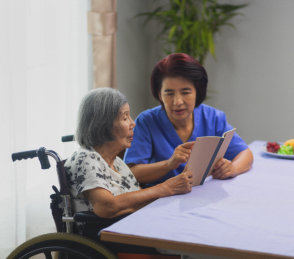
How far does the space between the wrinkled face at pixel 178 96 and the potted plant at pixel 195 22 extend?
5.87 ft

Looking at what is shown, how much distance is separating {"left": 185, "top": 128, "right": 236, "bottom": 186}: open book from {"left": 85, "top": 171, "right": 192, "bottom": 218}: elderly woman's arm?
5 cm

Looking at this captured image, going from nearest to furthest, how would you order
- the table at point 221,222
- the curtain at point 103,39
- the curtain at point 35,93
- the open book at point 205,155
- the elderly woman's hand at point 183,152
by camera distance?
the table at point 221,222
the open book at point 205,155
the elderly woman's hand at point 183,152
the curtain at point 35,93
the curtain at point 103,39

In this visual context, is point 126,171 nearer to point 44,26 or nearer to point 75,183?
point 75,183

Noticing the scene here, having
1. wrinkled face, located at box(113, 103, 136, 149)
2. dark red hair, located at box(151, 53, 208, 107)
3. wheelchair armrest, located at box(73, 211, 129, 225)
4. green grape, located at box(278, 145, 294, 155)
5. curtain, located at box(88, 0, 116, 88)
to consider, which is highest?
curtain, located at box(88, 0, 116, 88)

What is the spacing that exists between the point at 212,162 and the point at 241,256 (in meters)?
0.69

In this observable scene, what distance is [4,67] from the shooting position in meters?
2.26

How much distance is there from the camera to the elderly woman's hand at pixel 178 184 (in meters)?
1.56

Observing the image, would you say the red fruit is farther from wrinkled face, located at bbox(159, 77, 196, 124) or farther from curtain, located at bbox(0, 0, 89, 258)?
curtain, located at bbox(0, 0, 89, 258)

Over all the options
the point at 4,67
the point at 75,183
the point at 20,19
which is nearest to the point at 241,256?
the point at 75,183

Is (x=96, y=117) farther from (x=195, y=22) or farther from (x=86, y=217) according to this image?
(x=195, y=22)

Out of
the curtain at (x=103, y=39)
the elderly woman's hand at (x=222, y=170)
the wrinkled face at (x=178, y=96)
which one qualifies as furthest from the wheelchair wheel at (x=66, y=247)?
the curtain at (x=103, y=39)

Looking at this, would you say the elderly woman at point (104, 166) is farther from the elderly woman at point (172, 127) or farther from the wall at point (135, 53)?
the wall at point (135, 53)

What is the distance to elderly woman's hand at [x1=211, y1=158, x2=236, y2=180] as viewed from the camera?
1838 millimetres

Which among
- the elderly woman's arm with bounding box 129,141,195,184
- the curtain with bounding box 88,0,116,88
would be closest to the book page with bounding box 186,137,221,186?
the elderly woman's arm with bounding box 129,141,195,184
